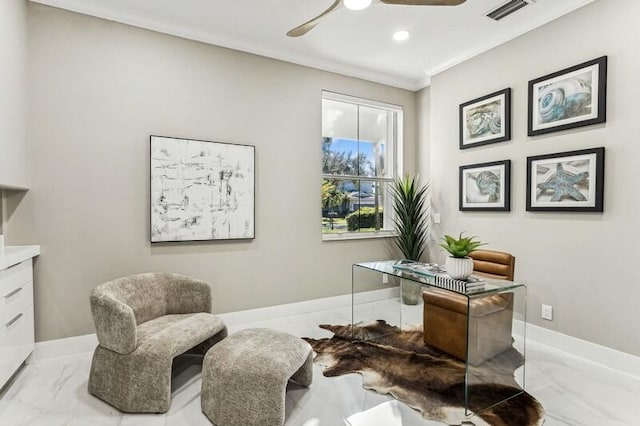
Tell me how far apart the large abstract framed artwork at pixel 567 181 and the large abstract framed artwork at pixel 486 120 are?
1.56 ft

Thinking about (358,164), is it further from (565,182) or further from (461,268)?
(461,268)

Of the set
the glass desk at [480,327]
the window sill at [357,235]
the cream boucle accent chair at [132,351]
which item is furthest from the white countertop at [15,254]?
the window sill at [357,235]

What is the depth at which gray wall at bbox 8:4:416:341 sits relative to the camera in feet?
8.73

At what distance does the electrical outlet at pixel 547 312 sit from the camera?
297cm

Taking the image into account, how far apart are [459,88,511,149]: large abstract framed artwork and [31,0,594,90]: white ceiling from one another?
57cm

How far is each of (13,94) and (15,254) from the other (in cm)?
113

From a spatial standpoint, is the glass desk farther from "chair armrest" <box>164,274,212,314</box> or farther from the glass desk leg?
"chair armrest" <box>164,274,212,314</box>

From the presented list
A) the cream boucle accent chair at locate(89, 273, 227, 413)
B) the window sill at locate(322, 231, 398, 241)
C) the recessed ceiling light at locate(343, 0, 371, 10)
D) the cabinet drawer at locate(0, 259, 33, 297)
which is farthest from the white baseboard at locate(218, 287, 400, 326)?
the recessed ceiling light at locate(343, 0, 371, 10)

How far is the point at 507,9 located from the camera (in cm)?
287

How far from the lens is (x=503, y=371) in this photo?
2221 mm

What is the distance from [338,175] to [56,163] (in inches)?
111

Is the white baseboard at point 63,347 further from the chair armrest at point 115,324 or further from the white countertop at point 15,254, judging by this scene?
the chair armrest at point 115,324

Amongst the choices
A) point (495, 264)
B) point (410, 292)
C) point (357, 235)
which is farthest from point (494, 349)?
point (357, 235)

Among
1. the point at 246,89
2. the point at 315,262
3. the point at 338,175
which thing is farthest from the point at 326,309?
the point at 246,89
